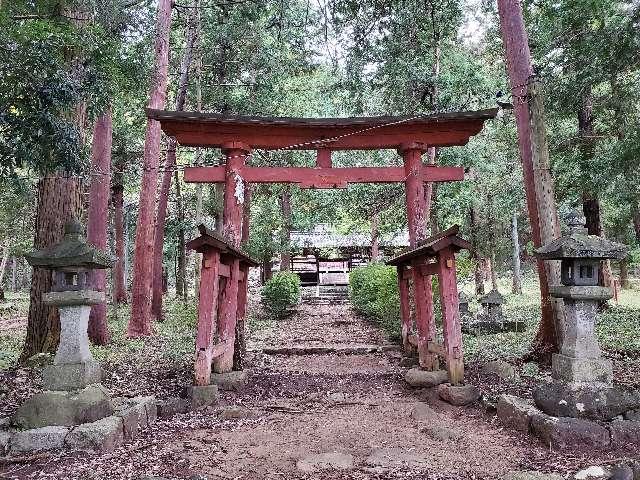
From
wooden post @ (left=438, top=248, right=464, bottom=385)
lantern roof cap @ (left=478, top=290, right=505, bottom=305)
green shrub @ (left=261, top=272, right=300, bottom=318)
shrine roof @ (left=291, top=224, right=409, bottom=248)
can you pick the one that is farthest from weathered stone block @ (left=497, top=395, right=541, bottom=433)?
shrine roof @ (left=291, top=224, right=409, bottom=248)

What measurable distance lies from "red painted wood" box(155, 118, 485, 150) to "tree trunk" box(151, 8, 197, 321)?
344 cm

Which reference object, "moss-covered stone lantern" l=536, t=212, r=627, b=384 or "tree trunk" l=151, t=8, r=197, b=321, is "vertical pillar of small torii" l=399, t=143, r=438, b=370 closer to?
"moss-covered stone lantern" l=536, t=212, r=627, b=384

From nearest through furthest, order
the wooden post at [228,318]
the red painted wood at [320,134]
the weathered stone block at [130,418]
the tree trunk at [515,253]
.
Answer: the weathered stone block at [130,418] → the wooden post at [228,318] → the red painted wood at [320,134] → the tree trunk at [515,253]

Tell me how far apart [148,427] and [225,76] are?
1323 cm

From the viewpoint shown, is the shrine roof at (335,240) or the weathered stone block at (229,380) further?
the shrine roof at (335,240)

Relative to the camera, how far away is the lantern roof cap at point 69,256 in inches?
205

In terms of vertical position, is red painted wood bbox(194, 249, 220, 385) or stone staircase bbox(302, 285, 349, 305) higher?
stone staircase bbox(302, 285, 349, 305)

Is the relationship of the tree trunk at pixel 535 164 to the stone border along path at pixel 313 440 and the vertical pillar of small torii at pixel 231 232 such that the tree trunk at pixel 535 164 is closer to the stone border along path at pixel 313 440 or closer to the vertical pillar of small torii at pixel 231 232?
the stone border along path at pixel 313 440

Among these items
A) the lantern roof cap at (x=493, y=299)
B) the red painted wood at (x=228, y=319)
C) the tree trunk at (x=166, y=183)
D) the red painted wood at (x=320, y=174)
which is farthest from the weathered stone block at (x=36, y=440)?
the lantern roof cap at (x=493, y=299)

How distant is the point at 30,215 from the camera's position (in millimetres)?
21719

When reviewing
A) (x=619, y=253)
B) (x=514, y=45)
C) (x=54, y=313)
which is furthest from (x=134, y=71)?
(x=619, y=253)

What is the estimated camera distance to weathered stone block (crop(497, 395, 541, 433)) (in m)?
5.20

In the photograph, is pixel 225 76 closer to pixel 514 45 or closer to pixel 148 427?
pixel 514 45

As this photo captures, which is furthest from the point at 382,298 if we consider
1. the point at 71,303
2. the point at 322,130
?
the point at 71,303
